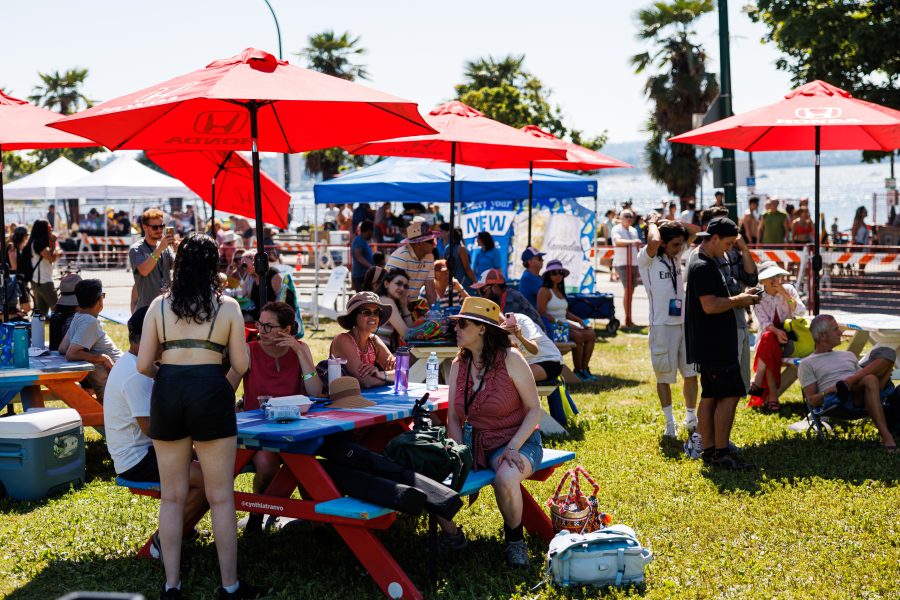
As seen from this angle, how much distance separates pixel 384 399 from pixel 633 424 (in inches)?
128

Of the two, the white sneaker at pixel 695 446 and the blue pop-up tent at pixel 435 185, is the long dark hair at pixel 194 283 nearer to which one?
the white sneaker at pixel 695 446

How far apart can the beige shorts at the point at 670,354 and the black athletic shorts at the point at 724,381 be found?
88 centimetres

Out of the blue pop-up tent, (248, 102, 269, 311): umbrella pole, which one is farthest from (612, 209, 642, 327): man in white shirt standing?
(248, 102, 269, 311): umbrella pole

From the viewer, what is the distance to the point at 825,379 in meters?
7.78

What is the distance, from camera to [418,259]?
977 centimetres

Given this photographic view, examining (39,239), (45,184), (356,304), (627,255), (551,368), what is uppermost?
(45,184)

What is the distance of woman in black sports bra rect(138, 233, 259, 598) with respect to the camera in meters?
4.32

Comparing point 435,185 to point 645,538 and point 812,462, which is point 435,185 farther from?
point 645,538

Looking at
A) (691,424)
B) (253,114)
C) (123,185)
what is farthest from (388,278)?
(123,185)

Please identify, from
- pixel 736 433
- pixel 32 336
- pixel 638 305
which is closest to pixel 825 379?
pixel 736 433

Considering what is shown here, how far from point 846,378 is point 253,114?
4765 mm

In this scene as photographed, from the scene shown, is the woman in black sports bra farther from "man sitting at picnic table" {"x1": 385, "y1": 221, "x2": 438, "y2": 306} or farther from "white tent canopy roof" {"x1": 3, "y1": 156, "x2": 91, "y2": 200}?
"white tent canopy roof" {"x1": 3, "y1": 156, "x2": 91, "y2": 200}

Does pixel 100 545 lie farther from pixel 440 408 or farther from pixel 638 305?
pixel 638 305

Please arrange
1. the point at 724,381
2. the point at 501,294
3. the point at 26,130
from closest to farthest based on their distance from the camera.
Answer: the point at 724,381
the point at 26,130
the point at 501,294
